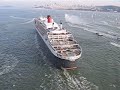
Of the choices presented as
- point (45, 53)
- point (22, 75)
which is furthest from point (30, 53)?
point (22, 75)

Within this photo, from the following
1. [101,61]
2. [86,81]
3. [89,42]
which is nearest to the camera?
[86,81]

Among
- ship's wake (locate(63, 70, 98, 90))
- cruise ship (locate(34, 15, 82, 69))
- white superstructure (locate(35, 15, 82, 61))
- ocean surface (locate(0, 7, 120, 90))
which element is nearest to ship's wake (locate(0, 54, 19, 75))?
ocean surface (locate(0, 7, 120, 90))

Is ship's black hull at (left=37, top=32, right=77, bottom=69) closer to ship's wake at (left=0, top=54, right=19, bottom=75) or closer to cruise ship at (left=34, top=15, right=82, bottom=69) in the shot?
cruise ship at (left=34, top=15, right=82, bottom=69)

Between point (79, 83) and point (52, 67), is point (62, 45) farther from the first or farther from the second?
point (79, 83)

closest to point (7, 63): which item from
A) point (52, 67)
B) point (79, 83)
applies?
point (52, 67)

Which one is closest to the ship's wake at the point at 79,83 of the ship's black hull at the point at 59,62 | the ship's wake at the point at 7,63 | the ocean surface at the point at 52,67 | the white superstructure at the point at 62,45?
the ocean surface at the point at 52,67

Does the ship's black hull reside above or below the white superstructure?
below

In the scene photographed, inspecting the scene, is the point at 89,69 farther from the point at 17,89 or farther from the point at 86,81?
the point at 17,89

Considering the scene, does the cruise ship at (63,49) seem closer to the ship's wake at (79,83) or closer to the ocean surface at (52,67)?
the ocean surface at (52,67)
